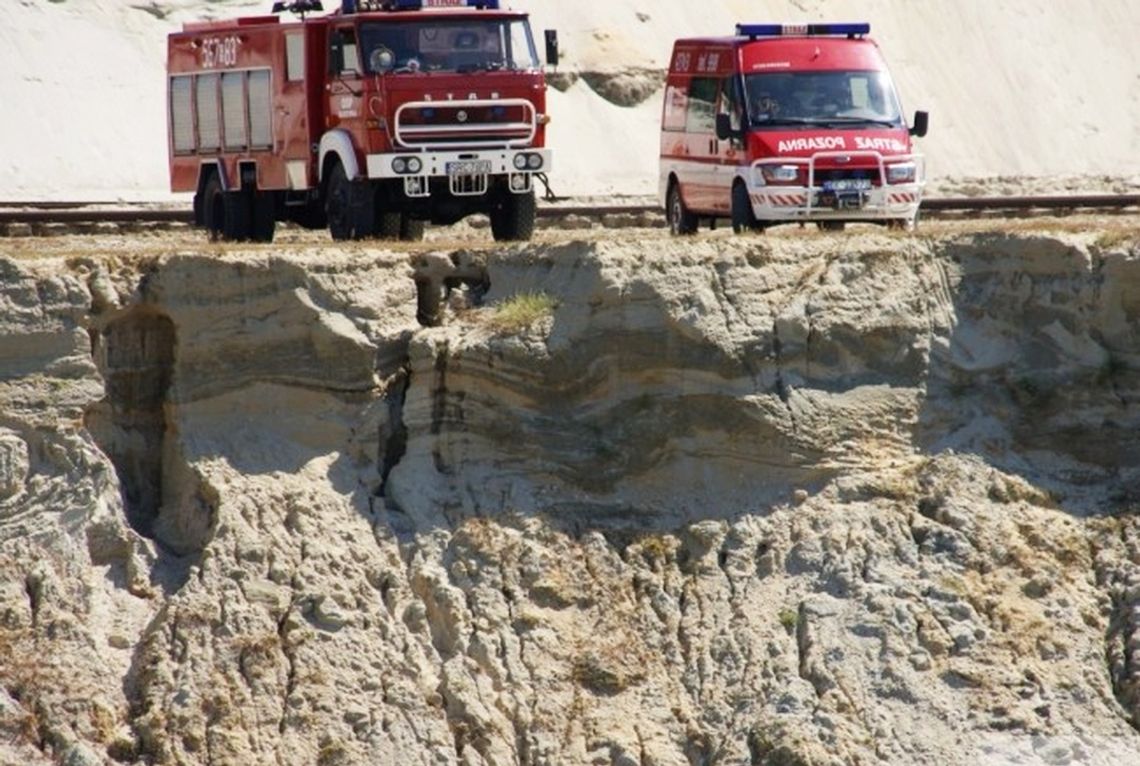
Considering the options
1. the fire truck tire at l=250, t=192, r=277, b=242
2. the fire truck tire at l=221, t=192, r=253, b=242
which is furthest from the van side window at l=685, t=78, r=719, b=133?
the fire truck tire at l=221, t=192, r=253, b=242

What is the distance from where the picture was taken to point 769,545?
20.6 meters

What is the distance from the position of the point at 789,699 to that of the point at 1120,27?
37061 mm

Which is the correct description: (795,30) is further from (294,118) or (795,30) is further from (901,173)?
(294,118)

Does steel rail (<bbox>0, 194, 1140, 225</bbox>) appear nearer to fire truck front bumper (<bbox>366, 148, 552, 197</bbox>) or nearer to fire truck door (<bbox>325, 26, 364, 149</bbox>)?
fire truck door (<bbox>325, 26, 364, 149</bbox>)

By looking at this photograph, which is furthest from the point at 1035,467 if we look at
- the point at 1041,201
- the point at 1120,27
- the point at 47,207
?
the point at 1120,27

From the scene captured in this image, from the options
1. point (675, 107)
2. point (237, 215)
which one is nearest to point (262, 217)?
point (237, 215)

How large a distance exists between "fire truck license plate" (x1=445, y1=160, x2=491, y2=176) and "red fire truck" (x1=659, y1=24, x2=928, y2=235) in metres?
2.45

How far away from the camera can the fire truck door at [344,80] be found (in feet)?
83.0

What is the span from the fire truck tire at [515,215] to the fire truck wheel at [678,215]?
1.89 m

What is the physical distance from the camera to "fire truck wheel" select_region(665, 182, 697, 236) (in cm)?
2738

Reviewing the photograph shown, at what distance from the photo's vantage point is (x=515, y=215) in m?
25.8

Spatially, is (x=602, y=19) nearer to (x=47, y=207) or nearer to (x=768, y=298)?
(x=47, y=207)

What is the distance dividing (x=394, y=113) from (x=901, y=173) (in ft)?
15.7

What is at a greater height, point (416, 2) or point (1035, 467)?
point (416, 2)
